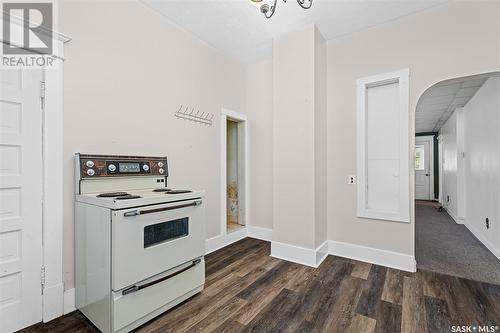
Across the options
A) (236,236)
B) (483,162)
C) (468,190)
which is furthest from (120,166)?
(468,190)

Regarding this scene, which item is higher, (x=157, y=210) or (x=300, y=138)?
(x=300, y=138)

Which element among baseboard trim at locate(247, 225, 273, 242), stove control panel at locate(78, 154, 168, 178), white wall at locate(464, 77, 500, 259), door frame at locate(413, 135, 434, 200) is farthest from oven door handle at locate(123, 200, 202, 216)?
door frame at locate(413, 135, 434, 200)

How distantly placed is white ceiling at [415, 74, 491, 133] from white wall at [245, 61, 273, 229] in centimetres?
206

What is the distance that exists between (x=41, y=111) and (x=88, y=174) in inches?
22.7

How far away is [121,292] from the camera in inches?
61.3

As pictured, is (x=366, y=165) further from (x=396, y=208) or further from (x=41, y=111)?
(x=41, y=111)

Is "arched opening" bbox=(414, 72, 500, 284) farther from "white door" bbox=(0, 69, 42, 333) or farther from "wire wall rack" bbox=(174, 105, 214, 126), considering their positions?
"white door" bbox=(0, 69, 42, 333)

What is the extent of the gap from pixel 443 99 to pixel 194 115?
16.4ft

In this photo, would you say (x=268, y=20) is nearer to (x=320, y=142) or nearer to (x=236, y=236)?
(x=320, y=142)

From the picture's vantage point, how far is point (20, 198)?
1.69 m

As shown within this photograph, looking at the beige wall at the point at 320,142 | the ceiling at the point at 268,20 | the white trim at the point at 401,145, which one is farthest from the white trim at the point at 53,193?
the white trim at the point at 401,145

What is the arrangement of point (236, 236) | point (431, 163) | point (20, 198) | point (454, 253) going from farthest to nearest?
point (431, 163), point (236, 236), point (454, 253), point (20, 198)

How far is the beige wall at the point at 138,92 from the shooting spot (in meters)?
1.93

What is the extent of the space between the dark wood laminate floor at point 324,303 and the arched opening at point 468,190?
57 cm
